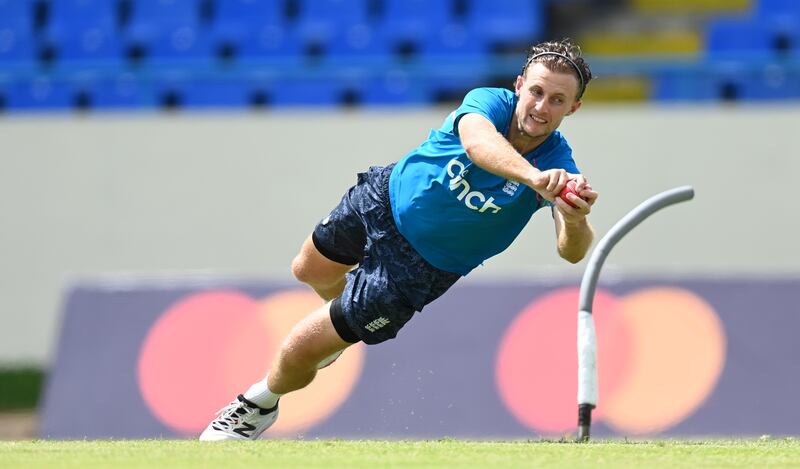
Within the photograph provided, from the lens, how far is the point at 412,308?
595 centimetres

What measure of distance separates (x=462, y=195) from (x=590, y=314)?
136 centimetres

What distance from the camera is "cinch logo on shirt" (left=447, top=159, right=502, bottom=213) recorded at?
5.59 meters

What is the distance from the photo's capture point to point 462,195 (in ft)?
18.4

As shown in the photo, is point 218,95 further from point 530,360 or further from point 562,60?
point 562,60

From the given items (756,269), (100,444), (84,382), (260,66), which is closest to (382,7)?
(260,66)

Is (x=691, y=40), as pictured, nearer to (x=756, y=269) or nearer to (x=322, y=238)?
(x=756, y=269)

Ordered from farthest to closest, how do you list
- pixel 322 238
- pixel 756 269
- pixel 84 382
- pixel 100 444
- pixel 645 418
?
pixel 756 269, pixel 84 382, pixel 645 418, pixel 322 238, pixel 100 444

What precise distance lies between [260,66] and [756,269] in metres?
5.24

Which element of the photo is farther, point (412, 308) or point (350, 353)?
point (350, 353)

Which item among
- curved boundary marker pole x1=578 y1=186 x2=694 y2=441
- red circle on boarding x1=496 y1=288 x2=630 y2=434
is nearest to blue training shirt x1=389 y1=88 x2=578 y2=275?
curved boundary marker pole x1=578 y1=186 x2=694 y2=441

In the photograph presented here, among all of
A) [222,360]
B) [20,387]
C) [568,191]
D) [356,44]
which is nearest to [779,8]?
[356,44]

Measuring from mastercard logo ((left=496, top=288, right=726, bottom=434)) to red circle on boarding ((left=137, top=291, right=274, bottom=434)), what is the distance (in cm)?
194

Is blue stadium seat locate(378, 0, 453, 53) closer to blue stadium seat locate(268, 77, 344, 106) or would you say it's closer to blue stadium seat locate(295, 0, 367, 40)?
blue stadium seat locate(295, 0, 367, 40)

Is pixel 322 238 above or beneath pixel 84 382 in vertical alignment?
above
